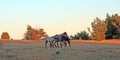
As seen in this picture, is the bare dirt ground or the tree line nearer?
the bare dirt ground

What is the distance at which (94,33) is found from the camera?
95.6 meters

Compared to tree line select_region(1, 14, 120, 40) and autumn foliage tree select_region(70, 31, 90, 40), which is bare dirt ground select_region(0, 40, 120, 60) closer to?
tree line select_region(1, 14, 120, 40)

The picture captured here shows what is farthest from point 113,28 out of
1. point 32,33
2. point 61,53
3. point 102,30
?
point 61,53

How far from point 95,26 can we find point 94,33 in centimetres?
180

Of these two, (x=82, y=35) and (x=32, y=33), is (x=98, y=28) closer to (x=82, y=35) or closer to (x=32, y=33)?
(x=82, y=35)

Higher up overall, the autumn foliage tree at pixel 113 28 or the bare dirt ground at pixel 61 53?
the autumn foliage tree at pixel 113 28

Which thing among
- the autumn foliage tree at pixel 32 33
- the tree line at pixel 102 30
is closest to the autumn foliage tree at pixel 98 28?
the tree line at pixel 102 30

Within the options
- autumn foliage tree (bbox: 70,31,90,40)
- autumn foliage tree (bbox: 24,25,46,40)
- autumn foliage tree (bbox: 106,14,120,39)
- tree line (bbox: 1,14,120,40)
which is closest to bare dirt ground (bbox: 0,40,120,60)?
tree line (bbox: 1,14,120,40)

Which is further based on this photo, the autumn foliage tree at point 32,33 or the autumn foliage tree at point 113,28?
the autumn foliage tree at point 32,33

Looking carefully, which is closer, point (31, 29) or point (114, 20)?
point (114, 20)

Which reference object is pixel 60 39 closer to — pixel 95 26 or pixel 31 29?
pixel 95 26

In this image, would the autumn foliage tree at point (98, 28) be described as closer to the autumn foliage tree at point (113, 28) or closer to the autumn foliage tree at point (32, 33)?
the autumn foliage tree at point (113, 28)

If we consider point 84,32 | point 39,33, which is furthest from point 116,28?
point 39,33

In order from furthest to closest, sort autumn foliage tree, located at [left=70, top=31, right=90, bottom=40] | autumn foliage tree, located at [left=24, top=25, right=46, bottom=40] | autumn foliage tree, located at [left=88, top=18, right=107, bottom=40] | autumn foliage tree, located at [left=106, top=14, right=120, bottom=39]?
autumn foliage tree, located at [left=24, top=25, right=46, bottom=40] → autumn foliage tree, located at [left=70, top=31, right=90, bottom=40] → autumn foliage tree, located at [left=106, top=14, right=120, bottom=39] → autumn foliage tree, located at [left=88, top=18, right=107, bottom=40]
